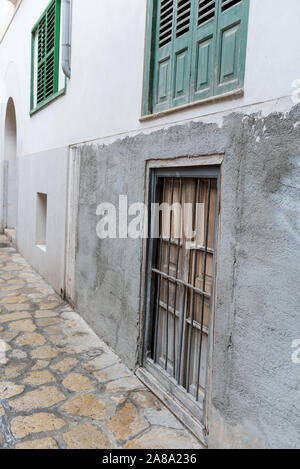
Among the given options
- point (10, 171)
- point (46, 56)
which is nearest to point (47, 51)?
point (46, 56)

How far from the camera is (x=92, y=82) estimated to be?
506 cm

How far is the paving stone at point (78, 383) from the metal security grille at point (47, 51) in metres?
4.94

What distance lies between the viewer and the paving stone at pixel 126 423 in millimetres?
2977

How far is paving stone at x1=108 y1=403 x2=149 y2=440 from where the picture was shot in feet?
9.77

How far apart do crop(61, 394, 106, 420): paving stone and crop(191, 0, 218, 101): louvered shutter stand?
2577 mm

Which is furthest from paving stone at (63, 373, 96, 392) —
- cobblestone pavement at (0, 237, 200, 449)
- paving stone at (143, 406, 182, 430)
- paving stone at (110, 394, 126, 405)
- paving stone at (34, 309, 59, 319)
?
paving stone at (34, 309, 59, 319)

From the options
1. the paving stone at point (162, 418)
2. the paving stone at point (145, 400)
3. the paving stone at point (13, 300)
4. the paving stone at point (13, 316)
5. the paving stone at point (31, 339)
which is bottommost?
the paving stone at point (162, 418)

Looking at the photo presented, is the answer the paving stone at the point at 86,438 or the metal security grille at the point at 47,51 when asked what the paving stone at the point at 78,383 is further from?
the metal security grille at the point at 47,51

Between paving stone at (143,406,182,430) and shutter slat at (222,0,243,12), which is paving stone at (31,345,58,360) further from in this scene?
shutter slat at (222,0,243,12)

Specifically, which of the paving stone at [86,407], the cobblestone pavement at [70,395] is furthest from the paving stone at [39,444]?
the paving stone at [86,407]

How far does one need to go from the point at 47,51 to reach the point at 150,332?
591cm

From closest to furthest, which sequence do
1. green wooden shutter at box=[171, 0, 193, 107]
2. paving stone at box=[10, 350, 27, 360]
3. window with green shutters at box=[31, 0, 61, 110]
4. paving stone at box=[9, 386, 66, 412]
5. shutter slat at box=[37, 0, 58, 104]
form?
1. green wooden shutter at box=[171, 0, 193, 107]
2. paving stone at box=[9, 386, 66, 412]
3. paving stone at box=[10, 350, 27, 360]
4. window with green shutters at box=[31, 0, 61, 110]
5. shutter slat at box=[37, 0, 58, 104]

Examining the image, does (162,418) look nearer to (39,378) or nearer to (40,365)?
(39,378)

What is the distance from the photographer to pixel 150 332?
3.77 meters
